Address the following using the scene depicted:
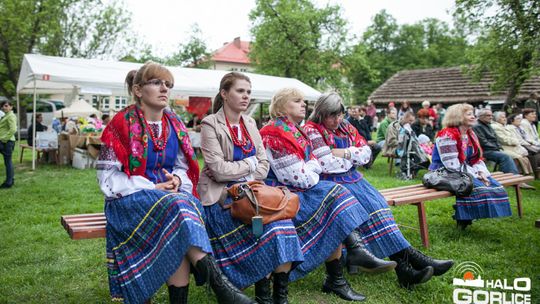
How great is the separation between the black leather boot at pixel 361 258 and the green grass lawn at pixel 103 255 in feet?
0.72

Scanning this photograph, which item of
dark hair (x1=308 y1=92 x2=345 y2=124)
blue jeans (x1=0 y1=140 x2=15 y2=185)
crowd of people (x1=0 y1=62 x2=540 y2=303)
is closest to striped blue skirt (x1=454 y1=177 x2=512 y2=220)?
crowd of people (x1=0 y1=62 x2=540 y2=303)

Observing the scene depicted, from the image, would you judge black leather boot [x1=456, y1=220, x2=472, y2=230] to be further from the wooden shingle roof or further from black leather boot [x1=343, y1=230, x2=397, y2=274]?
the wooden shingle roof

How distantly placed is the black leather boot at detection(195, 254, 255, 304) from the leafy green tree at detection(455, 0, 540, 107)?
10.8 m

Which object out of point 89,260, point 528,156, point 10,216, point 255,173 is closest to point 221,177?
point 255,173

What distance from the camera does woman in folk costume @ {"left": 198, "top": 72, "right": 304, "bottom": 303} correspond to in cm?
299

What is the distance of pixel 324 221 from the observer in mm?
3418

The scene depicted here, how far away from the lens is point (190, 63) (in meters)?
34.8

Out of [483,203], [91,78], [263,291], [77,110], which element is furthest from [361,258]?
[77,110]

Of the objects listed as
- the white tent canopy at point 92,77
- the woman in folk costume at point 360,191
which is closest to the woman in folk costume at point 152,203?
the woman in folk costume at point 360,191

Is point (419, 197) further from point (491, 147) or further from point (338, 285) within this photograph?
point (491, 147)

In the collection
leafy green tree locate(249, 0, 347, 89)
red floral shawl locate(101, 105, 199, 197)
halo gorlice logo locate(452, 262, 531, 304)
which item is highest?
leafy green tree locate(249, 0, 347, 89)

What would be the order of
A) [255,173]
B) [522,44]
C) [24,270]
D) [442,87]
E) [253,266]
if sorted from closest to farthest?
1. [253,266]
2. [255,173]
3. [24,270]
4. [522,44]
5. [442,87]

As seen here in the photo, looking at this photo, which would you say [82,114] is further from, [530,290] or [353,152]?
[530,290]

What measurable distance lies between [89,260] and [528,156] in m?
8.45
